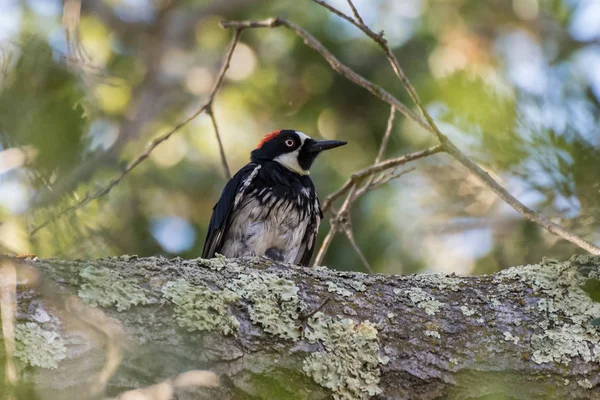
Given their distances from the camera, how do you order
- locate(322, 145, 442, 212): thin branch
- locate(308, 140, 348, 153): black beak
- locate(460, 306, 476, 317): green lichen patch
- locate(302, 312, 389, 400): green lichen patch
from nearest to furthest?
locate(302, 312, 389, 400): green lichen patch < locate(460, 306, 476, 317): green lichen patch < locate(322, 145, 442, 212): thin branch < locate(308, 140, 348, 153): black beak

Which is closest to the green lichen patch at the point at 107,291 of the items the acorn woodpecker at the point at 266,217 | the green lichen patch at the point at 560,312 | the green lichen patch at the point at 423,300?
the green lichen patch at the point at 423,300

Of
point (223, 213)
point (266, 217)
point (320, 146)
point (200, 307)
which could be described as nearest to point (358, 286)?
point (200, 307)

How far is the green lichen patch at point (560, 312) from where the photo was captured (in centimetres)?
264

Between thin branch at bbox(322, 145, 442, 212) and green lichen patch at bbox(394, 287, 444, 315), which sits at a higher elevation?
thin branch at bbox(322, 145, 442, 212)

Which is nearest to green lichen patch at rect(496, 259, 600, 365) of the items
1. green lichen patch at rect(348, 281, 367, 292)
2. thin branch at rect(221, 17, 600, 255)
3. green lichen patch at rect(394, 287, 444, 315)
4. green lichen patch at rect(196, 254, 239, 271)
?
thin branch at rect(221, 17, 600, 255)

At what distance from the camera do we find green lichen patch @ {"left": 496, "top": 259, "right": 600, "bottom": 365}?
264 centimetres

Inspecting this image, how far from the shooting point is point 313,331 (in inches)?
103

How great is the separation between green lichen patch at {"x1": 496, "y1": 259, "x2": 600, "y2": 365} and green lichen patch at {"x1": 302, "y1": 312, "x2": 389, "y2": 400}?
0.59m

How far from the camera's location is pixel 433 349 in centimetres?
263

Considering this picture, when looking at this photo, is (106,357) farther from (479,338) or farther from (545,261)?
(545,261)

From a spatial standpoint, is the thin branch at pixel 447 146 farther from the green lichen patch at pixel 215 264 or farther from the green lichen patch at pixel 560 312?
the green lichen patch at pixel 215 264

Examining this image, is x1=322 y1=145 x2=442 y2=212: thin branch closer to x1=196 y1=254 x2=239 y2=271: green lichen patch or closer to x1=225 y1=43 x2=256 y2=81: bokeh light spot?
x1=196 y1=254 x2=239 y2=271: green lichen patch

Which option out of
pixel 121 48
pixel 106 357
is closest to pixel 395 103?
pixel 106 357

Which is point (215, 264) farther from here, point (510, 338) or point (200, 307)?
point (510, 338)
